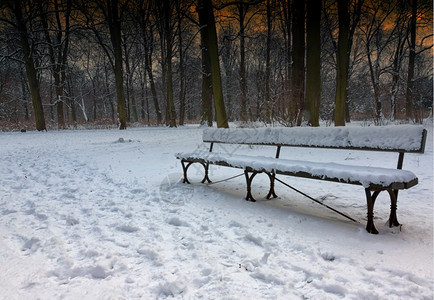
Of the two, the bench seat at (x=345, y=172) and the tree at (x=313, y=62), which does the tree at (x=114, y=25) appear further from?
the bench seat at (x=345, y=172)

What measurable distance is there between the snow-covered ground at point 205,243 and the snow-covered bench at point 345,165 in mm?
455

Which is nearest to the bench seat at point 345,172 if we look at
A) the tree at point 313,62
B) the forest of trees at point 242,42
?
the forest of trees at point 242,42

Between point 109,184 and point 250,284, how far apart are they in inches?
134

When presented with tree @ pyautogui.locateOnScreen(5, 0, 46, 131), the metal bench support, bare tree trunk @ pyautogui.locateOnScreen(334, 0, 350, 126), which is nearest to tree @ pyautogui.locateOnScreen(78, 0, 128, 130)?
tree @ pyautogui.locateOnScreen(5, 0, 46, 131)

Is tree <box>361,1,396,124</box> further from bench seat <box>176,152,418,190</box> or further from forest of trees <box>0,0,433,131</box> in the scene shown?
bench seat <box>176,152,418,190</box>

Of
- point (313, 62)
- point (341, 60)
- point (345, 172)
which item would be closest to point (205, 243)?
point (345, 172)

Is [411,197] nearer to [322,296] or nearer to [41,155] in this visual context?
[322,296]

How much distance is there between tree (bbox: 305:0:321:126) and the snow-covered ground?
14.9ft

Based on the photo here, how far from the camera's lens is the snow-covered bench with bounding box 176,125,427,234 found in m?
2.29

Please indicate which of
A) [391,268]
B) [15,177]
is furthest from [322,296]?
[15,177]

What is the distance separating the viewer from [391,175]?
2211mm

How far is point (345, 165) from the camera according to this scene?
293 cm

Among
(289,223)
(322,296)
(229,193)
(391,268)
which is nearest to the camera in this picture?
(322,296)

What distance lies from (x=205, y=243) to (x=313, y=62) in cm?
777
